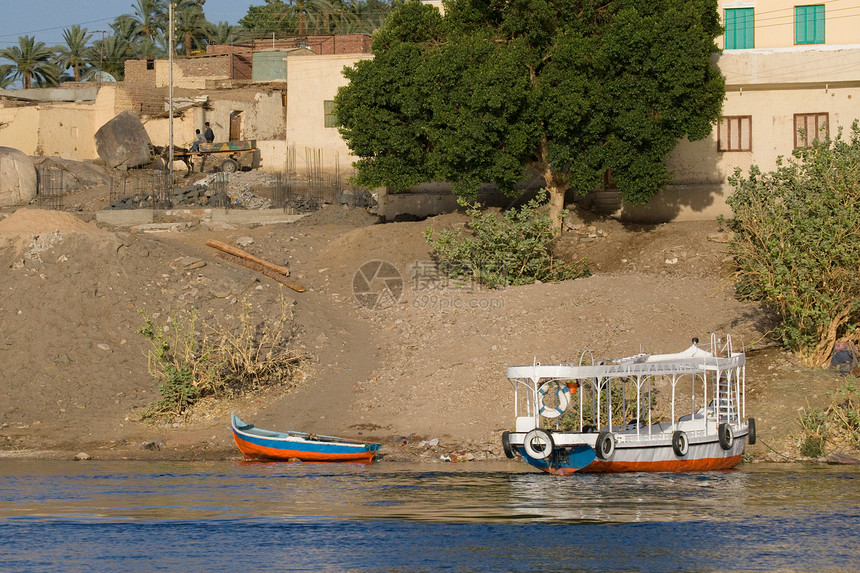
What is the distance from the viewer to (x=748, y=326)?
21.2m

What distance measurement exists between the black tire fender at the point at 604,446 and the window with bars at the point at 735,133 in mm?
14698

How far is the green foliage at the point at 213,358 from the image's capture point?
19469 mm

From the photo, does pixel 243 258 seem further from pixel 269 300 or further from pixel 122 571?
pixel 122 571

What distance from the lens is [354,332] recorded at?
75.2 ft

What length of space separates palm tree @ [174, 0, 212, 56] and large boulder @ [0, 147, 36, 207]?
22.2 m

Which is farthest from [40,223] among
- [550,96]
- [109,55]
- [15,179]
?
[109,55]

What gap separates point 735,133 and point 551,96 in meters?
6.38

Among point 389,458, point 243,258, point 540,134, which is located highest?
point 540,134

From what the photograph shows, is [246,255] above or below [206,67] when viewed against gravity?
below

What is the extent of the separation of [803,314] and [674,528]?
7.78 m

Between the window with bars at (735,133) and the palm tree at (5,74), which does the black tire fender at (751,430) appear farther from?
the palm tree at (5,74)

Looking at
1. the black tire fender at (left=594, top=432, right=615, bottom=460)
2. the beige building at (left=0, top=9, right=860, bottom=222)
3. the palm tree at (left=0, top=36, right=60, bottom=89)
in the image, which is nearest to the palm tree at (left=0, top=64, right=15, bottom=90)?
the palm tree at (left=0, top=36, right=60, bottom=89)

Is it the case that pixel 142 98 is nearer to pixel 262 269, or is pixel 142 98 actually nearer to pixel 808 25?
pixel 262 269

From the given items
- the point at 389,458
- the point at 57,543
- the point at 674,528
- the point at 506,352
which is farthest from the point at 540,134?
the point at 57,543
